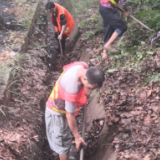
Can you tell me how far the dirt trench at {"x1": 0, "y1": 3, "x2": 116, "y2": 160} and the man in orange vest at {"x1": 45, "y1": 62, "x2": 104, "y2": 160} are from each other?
43 cm

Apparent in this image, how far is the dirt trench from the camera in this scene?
329 cm

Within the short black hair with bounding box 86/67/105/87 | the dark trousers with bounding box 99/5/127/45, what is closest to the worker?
the dark trousers with bounding box 99/5/127/45

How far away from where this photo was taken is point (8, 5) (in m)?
7.39

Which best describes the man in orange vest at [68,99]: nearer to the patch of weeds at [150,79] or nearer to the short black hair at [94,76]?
the short black hair at [94,76]

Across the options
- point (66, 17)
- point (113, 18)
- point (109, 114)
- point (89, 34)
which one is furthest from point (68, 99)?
point (89, 34)

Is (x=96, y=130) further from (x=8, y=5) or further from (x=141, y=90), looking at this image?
(x=8, y=5)

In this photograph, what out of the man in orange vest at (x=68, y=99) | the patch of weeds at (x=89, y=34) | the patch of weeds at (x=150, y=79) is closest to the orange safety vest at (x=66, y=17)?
the patch of weeds at (x=89, y=34)

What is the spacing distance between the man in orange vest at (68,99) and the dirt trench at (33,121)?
432 millimetres

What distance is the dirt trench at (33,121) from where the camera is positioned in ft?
10.8

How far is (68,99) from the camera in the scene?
2730mm

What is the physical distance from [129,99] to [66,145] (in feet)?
4.94

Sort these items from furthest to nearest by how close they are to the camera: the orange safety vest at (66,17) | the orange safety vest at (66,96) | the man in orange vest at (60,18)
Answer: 1. the orange safety vest at (66,17)
2. the man in orange vest at (60,18)
3. the orange safety vest at (66,96)

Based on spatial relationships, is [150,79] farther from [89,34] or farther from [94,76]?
[89,34]

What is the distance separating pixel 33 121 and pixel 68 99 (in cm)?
165
